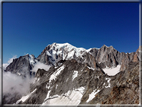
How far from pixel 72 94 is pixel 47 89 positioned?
9.64 meters

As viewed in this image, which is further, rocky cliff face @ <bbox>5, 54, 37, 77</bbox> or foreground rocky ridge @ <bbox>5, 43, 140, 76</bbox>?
rocky cliff face @ <bbox>5, 54, 37, 77</bbox>

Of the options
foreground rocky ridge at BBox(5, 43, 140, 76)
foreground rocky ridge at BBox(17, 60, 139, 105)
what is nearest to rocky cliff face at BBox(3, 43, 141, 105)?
foreground rocky ridge at BBox(17, 60, 139, 105)

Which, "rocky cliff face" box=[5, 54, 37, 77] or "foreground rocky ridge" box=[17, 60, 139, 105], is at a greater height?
"rocky cliff face" box=[5, 54, 37, 77]

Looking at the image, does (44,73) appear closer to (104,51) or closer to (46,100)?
(46,100)

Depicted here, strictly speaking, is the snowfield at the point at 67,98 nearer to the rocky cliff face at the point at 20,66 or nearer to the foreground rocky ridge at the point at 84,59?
the foreground rocky ridge at the point at 84,59

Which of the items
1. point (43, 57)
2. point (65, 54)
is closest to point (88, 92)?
point (43, 57)

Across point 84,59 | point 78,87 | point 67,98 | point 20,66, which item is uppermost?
point 84,59

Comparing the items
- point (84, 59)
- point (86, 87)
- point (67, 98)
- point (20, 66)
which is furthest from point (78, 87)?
point (20, 66)

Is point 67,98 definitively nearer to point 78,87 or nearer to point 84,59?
point 78,87

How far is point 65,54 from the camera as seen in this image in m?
170

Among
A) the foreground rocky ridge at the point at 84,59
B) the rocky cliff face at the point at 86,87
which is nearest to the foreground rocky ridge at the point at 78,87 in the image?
the rocky cliff face at the point at 86,87

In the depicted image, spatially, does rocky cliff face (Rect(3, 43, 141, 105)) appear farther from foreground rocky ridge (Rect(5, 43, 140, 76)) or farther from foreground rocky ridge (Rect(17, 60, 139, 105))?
foreground rocky ridge (Rect(5, 43, 140, 76))

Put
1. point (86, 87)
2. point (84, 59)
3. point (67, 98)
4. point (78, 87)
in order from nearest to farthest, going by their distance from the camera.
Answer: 1. point (86, 87)
2. point (67, 98)
3. point (78, 87)
4. point (84, 59)

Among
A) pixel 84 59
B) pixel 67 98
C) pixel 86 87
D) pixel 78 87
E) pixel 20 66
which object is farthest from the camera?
pixel 20 66
